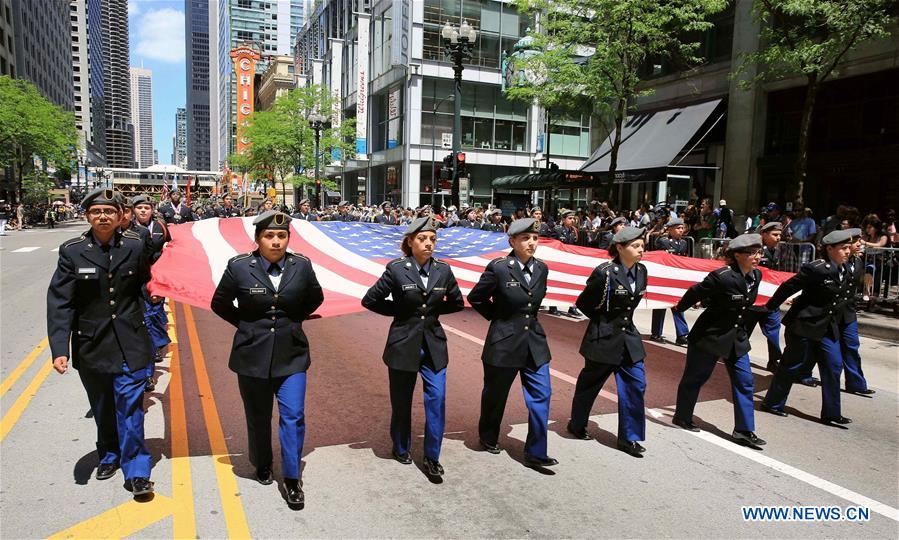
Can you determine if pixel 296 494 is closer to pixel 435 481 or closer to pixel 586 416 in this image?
pixel 435 481

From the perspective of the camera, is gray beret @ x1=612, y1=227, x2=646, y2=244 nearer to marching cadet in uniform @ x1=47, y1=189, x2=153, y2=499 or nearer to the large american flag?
the large american flag

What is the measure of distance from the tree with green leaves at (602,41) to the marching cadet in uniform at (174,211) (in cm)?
1184

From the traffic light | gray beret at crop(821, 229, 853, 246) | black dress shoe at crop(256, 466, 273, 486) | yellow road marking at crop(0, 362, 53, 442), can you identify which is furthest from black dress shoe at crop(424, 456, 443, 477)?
the traffic light

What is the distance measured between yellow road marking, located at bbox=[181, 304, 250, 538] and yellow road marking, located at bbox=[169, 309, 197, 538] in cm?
20

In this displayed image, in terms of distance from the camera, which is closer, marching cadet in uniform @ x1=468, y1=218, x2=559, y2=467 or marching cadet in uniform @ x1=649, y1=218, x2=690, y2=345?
marching cadet in uniform @ x1=468, y1=218, x2=559, y2=467

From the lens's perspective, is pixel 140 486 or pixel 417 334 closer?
pixel 140 486

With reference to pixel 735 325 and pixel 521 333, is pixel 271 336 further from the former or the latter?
pixel 735 325

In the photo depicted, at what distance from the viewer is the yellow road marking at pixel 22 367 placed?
7383 mm

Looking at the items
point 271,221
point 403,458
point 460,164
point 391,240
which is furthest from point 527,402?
point 460,164

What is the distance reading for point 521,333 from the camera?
538cm

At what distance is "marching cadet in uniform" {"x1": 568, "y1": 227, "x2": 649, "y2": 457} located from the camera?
571cm

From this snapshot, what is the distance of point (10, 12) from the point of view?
254 feet

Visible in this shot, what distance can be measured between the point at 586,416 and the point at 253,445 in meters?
3.00

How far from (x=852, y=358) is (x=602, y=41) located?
47.1 ft
